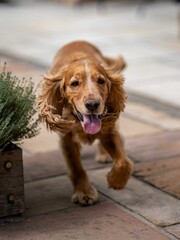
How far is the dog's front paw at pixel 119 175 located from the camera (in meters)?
4.89

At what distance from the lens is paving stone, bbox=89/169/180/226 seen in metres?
4.69

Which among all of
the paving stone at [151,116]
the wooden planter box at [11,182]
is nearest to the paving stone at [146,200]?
the wooden planter box at [11,182]

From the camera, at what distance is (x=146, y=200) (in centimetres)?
501

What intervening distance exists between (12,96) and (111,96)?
0.69 meters

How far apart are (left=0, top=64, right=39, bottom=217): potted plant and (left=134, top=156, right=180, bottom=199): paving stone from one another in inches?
44.8

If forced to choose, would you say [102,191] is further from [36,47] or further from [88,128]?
[36,47]

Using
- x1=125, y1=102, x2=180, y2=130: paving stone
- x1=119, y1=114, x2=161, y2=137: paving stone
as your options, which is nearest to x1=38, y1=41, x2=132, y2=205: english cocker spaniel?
x1=119, y1=114, x2=161, y2=137: paving stone

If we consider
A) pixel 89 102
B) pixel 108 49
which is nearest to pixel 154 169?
pixel 89 102

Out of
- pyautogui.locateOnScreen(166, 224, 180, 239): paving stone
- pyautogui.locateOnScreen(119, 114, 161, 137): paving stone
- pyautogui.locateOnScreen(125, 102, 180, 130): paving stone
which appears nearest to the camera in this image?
pyautogui.locateOnScreen(166, 224, 180, 239): paving stone

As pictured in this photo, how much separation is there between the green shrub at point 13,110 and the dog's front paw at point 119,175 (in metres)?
0.65

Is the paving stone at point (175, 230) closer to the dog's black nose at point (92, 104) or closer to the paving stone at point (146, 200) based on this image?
the paving stone at point (146, 200)

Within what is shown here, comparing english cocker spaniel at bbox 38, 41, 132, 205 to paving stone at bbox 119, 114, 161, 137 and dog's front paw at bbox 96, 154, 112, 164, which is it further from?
paving stone at bbox 119, 114, 161, 137

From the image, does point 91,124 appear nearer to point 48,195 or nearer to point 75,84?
point 75,84

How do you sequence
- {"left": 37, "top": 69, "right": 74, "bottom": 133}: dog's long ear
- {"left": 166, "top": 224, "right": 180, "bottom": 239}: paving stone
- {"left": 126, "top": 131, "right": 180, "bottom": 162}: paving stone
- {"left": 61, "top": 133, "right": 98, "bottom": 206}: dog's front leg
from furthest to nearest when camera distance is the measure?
{"left": 126, "top": 131, "right": 180, "bottom": 162}: paving stone → {"left": 61, "top": 133, "right": 98, "bottom": 206}: dog's front leg → {"left": 37, "top": 69, "right": 74, "bottom": 133}: dog's long ear → {"left": 166, "top": 224, "right": 180, "bottom": 239}: paving stone
